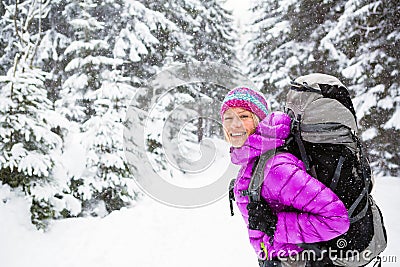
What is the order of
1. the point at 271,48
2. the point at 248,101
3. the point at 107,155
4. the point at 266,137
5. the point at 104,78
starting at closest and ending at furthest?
the point at 266,137 → the point at 248,101 → the point at 107,155 → the point at 104,78 → the point at 271,48

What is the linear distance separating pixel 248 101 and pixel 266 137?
0.97ft

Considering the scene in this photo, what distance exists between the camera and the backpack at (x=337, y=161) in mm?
1751

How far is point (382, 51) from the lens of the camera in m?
10.1

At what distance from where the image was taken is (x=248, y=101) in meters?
2.04

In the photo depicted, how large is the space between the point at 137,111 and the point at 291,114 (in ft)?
28.2

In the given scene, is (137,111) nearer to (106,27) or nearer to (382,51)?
(106,27)

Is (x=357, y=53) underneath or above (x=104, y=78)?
above

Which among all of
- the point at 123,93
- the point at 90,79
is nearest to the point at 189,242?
the point at 123,93

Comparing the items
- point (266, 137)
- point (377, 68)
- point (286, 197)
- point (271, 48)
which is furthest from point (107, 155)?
point (271, 48)

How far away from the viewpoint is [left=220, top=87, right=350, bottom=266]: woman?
170 cm

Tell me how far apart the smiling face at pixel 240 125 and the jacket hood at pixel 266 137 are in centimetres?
6
